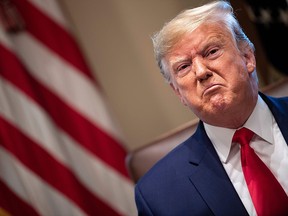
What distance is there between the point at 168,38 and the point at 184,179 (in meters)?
0.45

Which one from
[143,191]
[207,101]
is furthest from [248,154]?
[143,191]

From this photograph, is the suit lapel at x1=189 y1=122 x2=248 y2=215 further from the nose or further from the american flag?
the american flag

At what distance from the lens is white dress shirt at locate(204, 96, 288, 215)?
1189mm

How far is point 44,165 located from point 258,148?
1.70 metres

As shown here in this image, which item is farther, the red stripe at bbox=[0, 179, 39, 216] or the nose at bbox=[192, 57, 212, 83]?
the red stripe at bbox=[0, 179, 39, 216]

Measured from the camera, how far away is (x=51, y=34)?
259cm

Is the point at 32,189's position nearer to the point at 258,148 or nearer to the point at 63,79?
the point at 63,79

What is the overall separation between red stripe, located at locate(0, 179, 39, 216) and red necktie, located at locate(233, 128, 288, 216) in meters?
1.75

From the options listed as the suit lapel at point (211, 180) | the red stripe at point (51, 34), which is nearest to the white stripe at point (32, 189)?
the red stripe at point (51, 34)

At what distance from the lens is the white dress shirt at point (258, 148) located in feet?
3.90

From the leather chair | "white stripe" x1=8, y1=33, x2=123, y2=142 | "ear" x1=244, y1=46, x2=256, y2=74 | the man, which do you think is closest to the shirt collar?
the man

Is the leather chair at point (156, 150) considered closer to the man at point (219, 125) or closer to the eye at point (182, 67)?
the man at point (219, 125)

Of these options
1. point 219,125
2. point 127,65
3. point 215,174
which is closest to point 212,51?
point 219,125

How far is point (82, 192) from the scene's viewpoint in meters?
2.64
